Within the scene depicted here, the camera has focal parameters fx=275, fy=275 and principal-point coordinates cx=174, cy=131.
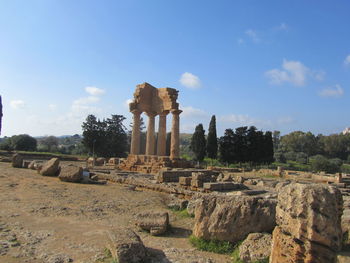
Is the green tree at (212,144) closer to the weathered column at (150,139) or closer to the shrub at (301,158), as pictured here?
the weathered column at (150,139)

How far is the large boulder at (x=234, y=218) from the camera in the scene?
5.29m

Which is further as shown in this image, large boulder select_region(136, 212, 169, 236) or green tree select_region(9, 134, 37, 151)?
green tree select_region(9, 134, 37, 151)

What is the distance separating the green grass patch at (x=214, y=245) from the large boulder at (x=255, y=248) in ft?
1.69

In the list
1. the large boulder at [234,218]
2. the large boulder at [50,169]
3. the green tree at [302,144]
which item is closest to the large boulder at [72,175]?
the large boulder at [50,169]

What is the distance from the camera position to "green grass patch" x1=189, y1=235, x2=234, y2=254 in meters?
5.10

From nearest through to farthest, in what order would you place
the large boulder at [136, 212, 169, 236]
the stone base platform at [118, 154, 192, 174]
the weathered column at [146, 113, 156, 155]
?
the large boulder at [136, 212, 169, 236] → the stone base platform at [118, 154, 192, 174] → the weathered column at [146, 113, 156, 155]

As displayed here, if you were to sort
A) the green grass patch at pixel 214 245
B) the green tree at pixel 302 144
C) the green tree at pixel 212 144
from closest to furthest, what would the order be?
the green grass patch at pixel 214 245 < the green tree at pixel 212 144 < the green tree at pixel 302 144

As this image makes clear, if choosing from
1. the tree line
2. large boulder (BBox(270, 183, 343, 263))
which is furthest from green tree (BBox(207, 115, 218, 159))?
large boulder (BBox(270, 183, 343, 263))

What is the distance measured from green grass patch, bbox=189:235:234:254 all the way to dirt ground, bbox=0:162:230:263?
6.1 inches

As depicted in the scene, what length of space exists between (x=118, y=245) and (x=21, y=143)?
51.0 metres

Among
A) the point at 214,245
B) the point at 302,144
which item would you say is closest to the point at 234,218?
the point at 214,245

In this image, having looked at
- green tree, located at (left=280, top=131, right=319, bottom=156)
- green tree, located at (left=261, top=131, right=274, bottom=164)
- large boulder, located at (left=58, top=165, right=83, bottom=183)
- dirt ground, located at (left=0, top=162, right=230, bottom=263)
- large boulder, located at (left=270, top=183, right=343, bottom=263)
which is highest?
green tree, located at (left=280, top=131, right=319, bottom=156)

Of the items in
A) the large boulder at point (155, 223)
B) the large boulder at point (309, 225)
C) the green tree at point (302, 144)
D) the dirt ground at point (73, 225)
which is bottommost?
the dirt ground at point (73, 225)

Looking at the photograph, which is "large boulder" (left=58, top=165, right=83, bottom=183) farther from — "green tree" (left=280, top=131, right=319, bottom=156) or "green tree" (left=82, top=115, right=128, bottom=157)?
"green tree" (left=280, top=131, right=319, bottom=156)
